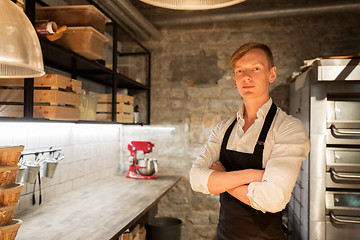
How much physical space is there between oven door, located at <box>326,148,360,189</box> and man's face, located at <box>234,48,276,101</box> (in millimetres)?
1441

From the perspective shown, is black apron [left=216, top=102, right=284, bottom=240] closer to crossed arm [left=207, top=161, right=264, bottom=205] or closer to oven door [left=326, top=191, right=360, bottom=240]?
crossed arm [left=207, top=161, right=264, bottom=205]

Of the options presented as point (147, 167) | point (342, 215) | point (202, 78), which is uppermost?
point (202, 78)

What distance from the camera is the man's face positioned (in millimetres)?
1575

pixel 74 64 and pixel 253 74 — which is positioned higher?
pixel 74 64

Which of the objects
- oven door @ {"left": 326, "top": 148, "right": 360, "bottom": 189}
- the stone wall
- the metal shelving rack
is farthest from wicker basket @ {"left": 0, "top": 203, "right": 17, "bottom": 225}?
the stone wall

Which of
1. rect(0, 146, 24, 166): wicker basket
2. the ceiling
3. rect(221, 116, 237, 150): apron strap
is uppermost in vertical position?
the ceiling

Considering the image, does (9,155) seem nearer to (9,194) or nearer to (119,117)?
(9,194)

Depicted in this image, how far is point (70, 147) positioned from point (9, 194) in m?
1.47

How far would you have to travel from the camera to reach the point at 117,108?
116 inches

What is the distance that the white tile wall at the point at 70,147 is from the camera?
2109 millimetres

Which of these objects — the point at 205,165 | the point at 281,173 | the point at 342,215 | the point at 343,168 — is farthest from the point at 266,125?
the point at 342,215

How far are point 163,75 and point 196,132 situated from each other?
2.76 ft

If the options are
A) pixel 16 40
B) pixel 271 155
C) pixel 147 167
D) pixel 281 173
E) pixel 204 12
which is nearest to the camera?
pixel 16 40

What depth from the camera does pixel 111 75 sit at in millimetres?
2824
